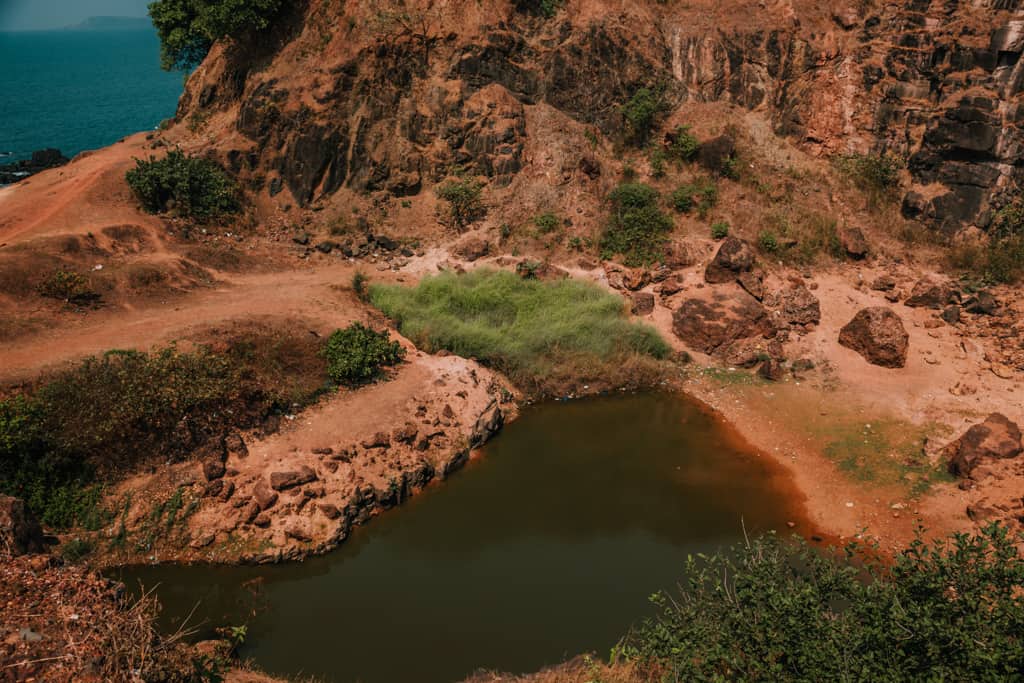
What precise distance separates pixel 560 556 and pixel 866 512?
6.37 meters

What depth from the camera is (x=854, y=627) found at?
26.0 feet

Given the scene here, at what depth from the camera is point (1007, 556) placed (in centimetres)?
817

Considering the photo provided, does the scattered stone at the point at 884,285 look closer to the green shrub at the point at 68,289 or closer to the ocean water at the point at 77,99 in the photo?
the green shrub at the point at 68,289

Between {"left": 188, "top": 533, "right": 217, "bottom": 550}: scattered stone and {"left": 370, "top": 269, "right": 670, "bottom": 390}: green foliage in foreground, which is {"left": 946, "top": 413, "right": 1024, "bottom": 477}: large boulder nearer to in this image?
{"left": 370, "top": 269, "right": 670, "bottom": 390}: green foliage in foreground

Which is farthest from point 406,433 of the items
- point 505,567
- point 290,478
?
point 505,567

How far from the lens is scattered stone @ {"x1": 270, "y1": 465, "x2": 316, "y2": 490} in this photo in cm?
1359

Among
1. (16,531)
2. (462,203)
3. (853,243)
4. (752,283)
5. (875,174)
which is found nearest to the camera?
(16,531)

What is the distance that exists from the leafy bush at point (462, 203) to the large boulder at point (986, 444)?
1592 centimetres

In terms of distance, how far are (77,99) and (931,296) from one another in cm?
7658

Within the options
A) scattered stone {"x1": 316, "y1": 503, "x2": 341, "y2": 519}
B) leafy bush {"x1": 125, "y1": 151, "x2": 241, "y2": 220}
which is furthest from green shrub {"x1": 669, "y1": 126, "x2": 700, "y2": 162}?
scattered stone {"x1": 316, "y1": 503, "x2": 341, "y2": 519}

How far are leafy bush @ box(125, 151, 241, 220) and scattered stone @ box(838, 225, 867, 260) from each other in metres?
20.2

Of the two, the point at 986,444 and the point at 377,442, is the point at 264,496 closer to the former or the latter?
the point at 377,442

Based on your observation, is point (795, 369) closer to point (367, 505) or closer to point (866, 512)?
point (866, 512)

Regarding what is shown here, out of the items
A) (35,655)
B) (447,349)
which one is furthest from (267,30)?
(35,655)
